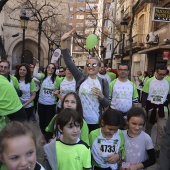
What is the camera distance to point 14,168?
1482mm

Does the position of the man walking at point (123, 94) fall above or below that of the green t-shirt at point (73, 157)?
above

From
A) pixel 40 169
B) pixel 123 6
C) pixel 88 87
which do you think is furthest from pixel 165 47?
pixel 123 6

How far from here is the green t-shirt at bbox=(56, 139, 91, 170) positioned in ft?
7.58

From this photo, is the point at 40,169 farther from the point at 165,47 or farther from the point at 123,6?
the point at 123,6

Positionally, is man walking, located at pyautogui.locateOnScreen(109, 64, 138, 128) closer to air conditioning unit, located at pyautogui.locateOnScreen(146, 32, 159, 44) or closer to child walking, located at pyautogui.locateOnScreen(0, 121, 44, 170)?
child walking, located at pyautogui.locateOnScreen(0, 121, 44, 170)

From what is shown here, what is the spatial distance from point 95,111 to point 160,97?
2.19 metres

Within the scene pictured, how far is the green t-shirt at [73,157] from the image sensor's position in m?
2.31

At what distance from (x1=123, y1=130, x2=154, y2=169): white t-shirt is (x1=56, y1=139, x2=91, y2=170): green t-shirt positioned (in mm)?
787

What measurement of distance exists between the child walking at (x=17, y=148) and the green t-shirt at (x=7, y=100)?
68 centimetres

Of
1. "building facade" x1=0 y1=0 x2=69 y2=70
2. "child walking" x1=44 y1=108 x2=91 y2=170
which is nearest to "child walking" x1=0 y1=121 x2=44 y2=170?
"child walking" x1=44 y1=108 x2=91 y2=170

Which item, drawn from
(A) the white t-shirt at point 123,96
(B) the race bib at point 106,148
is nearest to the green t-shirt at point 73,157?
(B) the race bib at point 106,148

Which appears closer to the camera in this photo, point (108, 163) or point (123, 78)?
point (108, 163)

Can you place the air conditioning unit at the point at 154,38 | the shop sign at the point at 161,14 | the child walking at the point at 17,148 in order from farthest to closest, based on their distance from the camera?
the air conditioning unit at the point at 154,38 → the shop sign at the point at 161,14 → the child walking at the point at 17,148

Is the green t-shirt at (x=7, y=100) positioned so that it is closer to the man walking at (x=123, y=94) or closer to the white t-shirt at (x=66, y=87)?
the man walking at (x=123, y=94)
